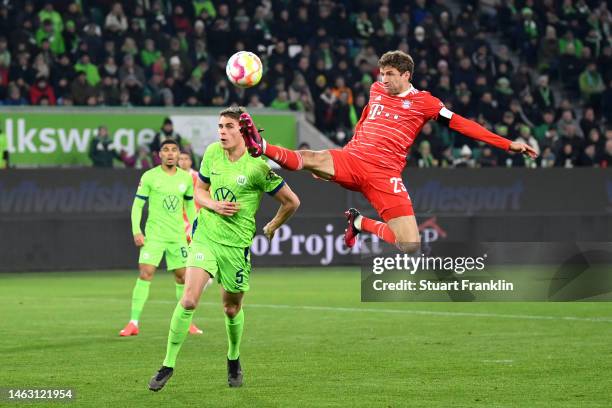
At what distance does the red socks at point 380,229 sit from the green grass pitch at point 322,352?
1.14 meters

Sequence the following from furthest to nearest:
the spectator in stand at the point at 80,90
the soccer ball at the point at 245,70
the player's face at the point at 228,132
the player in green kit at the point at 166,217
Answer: the spectator in stand at the point at 80,90
the player in green kit at the point at 166,217
the soccer ball at the point at 245,70
the player's face at the point at 228,132

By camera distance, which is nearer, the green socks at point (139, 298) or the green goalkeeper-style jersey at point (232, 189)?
the green goalkeeper-style jersey at point (232, 189)

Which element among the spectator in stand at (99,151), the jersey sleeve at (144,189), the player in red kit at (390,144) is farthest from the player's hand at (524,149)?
the spectator in stand at (99,151)

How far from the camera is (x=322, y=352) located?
1208 centimetres

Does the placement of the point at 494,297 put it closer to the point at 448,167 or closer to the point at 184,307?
the point at 448,167

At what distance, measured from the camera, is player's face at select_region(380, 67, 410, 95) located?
37.3ft

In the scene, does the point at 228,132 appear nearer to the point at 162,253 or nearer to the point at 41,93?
the point at 162,253

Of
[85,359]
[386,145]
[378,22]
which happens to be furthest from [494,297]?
[378,22]

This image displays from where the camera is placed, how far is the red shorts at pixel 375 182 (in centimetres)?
1131

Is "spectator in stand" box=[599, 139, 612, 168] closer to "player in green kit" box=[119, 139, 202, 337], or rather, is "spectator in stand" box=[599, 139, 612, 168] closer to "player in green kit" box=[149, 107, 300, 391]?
"player in green kit" box=[119, 139, 202, 337]

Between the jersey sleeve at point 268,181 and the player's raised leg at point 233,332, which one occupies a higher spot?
the jersey sleeve at point 268,181

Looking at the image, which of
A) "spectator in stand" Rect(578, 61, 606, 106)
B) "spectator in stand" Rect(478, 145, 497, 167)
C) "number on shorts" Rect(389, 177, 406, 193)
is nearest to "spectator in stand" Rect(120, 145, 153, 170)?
"spectator in stand" Rect(478, 145, 497, 167)

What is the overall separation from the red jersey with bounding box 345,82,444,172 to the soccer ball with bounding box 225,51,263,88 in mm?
1136

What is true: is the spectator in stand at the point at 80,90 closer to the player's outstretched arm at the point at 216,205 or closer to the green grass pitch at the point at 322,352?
the green grass pitch at the point at 322,352
